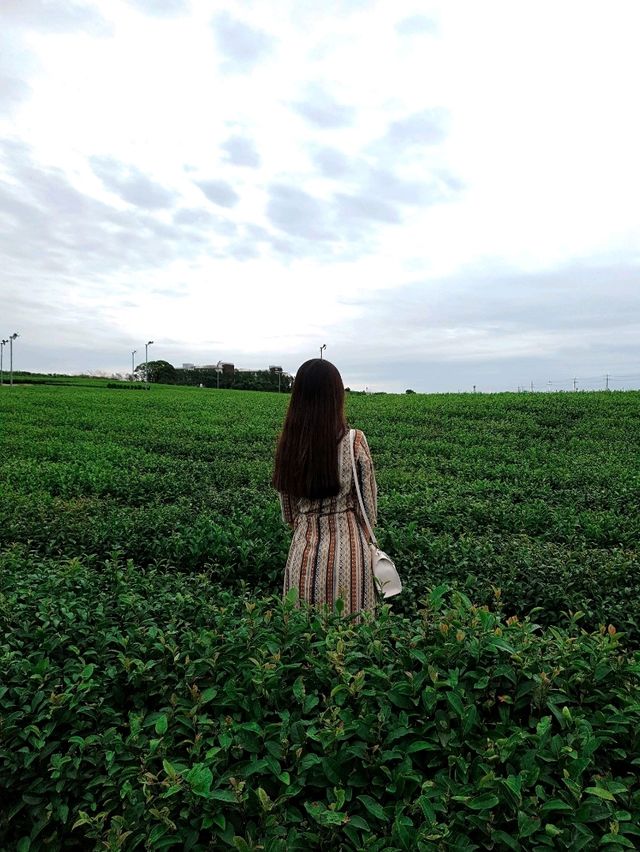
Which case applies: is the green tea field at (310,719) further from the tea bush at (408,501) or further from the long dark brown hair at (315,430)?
the long dark brown hair at (315,430)

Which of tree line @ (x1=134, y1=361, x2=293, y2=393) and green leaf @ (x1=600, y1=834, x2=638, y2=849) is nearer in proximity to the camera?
green leaf @ (x1=600, y1=834, x2=638, y2=849)

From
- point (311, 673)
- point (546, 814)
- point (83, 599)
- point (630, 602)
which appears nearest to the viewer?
point (546, 814)

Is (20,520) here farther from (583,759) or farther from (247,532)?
(583,759)

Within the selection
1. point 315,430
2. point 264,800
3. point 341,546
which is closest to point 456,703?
point 264,800

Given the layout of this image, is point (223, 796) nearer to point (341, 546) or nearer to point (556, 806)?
point (556, 806)

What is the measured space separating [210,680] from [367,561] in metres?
1.15

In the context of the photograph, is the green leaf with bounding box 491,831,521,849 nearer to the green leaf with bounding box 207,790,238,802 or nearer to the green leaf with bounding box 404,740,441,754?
the green leaf with bounding box 404,740,441,754

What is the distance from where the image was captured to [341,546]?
3.15 meters

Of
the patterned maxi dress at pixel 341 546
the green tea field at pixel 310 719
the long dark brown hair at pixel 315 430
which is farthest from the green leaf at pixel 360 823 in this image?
the long dark brown hair at pixel 315 430

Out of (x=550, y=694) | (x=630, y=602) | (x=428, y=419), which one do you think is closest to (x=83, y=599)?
(x=550, y=694)

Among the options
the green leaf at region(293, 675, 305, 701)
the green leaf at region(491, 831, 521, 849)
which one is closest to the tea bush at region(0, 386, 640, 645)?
the green leaf at region(293, 675, 305, 701)

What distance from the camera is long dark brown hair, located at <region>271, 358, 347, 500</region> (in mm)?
3008

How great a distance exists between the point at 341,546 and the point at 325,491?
0.96ft

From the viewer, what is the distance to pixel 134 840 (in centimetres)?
167
